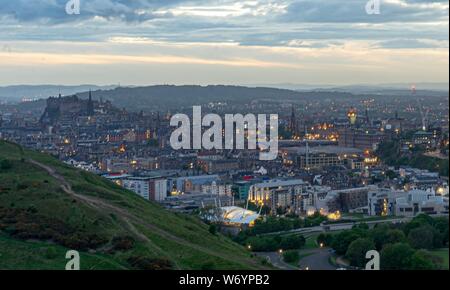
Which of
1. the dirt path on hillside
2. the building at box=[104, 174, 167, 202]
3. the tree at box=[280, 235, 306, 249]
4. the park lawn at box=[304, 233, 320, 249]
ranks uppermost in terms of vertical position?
the dirt path on hillside

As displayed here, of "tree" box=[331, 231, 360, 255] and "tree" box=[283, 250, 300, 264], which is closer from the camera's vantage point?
"tree" box=[283, 250, 300, 264]

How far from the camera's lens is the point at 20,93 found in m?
50.2

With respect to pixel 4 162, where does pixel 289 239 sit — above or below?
below

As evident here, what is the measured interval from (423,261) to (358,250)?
1966mm

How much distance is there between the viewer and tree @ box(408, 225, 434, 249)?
38.5 feet

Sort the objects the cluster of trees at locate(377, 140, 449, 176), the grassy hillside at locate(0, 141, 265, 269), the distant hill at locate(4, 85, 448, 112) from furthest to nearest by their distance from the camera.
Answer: the distant hill at locate(4, 85, 448, 112) → the cluster of trees at locate(377, 140, 449, 176) → the grassy hillside at locate(0, 141, 265, 269)

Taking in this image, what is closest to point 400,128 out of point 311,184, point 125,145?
point 125,145

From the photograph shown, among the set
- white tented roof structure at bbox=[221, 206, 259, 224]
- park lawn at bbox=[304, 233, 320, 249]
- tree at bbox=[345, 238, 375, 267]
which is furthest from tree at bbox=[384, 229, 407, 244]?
white tented roof structure at bbox=[221, 206, 259, 224]

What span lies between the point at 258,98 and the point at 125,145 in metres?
11.0

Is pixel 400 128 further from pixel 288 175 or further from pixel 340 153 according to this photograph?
pixel 288 175

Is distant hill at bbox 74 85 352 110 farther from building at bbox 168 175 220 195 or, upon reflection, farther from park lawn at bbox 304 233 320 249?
park lawn at bbox 304 233 320 249

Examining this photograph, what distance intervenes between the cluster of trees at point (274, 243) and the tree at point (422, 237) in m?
1.98

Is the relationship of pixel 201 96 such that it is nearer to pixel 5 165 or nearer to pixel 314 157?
pixel 314 157
